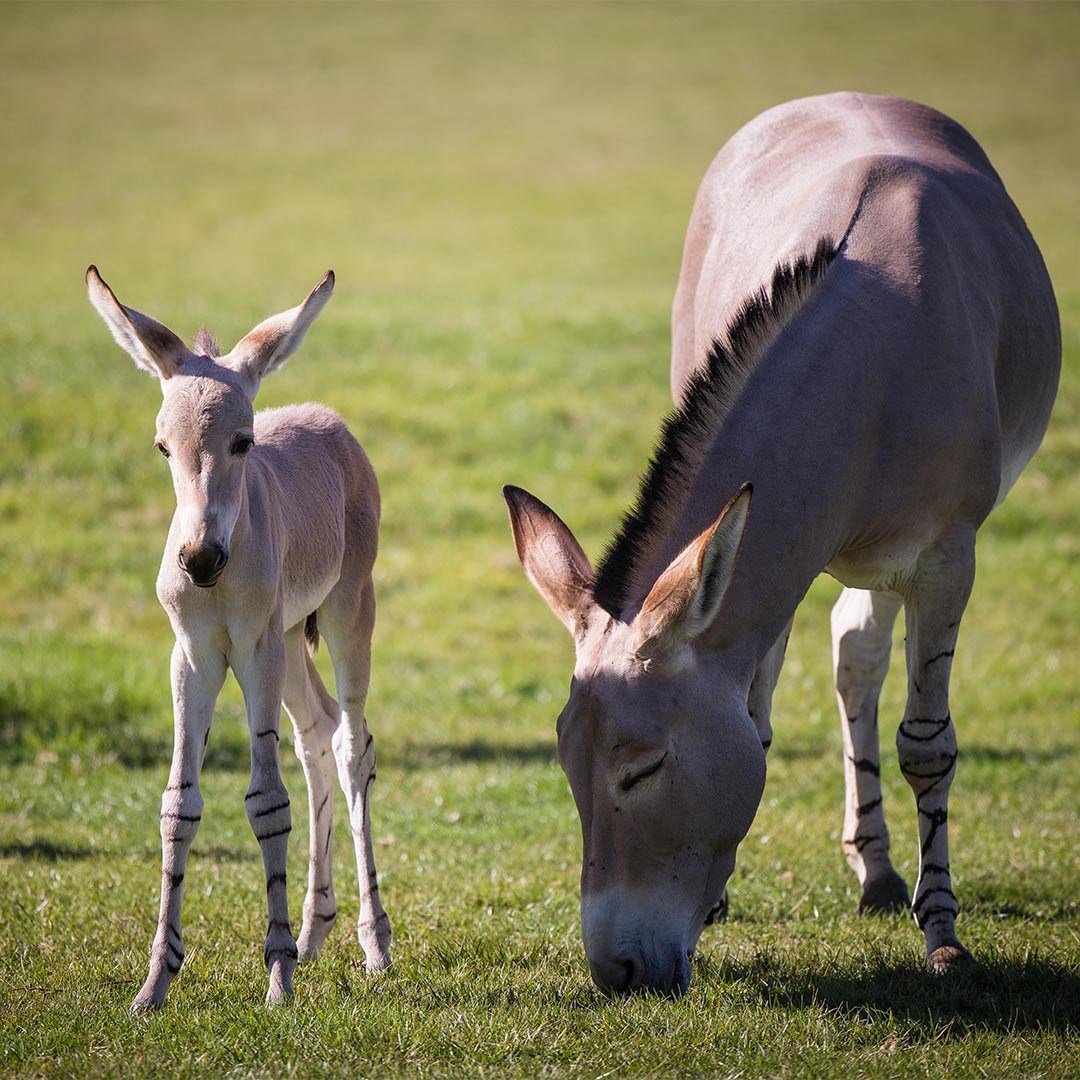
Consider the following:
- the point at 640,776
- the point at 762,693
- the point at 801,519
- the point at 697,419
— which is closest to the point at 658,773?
the point at 640,776

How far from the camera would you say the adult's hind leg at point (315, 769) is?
5.53 meters

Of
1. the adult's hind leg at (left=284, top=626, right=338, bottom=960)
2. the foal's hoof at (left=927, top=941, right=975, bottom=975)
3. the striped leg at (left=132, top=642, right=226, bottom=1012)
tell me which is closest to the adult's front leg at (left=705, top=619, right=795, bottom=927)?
the foal's hoof at (left=927, top=941, right=975, bottom=975)

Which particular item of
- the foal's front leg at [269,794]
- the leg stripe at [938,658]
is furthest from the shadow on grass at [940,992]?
the foal's front leg at [269,794]

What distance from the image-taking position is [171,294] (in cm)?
2275

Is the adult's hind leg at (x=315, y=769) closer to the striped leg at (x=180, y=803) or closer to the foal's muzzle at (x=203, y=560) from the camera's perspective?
the striped leg at (x=180, y=803)

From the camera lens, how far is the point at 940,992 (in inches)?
191

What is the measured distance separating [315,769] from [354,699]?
0.36 metres

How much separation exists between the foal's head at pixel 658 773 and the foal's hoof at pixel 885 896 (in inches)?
78.6

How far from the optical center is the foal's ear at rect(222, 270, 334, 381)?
4.83 metres

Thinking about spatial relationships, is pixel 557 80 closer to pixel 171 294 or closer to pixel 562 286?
pixel 562 286

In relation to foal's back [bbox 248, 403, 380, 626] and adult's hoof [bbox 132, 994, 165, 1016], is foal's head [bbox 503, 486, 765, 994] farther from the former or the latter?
adult's hoof [bbox 132, 994, 165, 1016]

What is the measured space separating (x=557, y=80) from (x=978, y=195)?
43.4 metres

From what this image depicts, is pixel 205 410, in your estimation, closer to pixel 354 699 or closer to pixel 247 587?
pixel 247 587

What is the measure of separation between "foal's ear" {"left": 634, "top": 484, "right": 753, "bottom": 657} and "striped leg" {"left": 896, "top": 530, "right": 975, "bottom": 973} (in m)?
1.29
